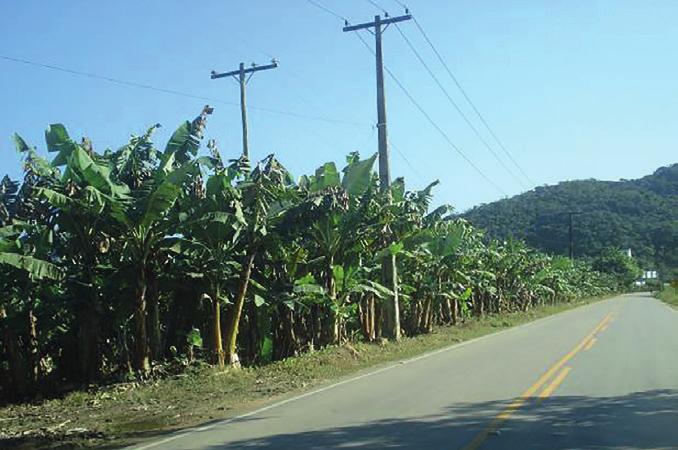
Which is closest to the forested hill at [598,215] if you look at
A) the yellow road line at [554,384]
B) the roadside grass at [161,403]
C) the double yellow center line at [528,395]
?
the double yellow center line at [528,395]

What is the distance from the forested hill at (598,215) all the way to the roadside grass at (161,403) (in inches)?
2825

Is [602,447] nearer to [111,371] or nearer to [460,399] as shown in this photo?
[460,399]

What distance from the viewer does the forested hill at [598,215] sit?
312 feet

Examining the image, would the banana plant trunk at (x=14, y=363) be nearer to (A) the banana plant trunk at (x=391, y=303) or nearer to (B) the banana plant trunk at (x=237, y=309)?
(B) the banana plant trunk at (x=237, y=309)

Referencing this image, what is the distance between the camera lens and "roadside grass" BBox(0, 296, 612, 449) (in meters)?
9.99

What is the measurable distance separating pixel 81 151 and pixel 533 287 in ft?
147

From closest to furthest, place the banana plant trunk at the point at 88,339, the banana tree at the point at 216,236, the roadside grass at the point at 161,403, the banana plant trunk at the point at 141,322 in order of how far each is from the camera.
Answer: the roadside grass at the point at 161,403 < the banana plant trunk at the point at 141,322 < the banana tree at the point at 216,236 < the banana plant trunk at the point at 88,339

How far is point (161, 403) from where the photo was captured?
1251 cm

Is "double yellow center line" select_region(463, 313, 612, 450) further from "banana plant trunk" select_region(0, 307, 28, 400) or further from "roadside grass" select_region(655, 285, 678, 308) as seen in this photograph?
"roadside grass" select_region(655, 285, 678, 308)

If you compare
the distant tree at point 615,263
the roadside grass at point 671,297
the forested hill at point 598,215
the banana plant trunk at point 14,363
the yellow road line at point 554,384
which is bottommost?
the roadside grass at point 671,297

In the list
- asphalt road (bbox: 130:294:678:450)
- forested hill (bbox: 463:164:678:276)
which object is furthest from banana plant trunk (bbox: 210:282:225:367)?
forested hill (bbox: 463:164:678:276)

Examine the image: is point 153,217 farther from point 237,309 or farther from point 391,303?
point 391,303

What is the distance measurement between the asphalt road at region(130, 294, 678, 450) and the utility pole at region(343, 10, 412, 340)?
5.12 meters

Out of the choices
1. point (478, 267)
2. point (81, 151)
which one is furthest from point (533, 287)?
point (81, 151)
